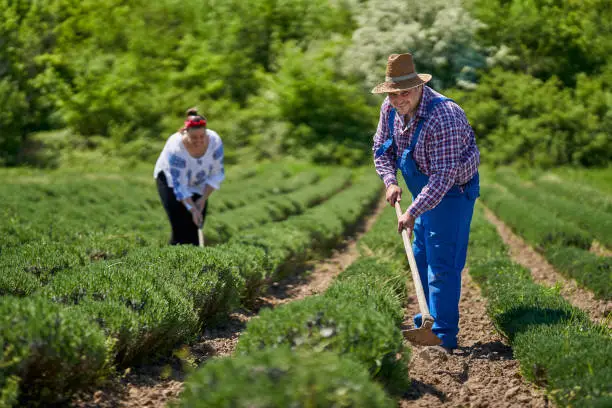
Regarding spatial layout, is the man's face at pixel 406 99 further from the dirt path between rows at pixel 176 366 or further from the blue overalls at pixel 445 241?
the dirt path between rows at pixel 176 366

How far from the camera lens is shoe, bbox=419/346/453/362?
4.69 m

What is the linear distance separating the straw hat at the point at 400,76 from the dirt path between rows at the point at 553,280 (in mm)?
2409

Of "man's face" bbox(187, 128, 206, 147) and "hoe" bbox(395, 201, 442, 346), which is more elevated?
"man's face" bbox(187, 128, 206, 147)

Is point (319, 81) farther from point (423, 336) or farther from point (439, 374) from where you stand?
point (439, 374)

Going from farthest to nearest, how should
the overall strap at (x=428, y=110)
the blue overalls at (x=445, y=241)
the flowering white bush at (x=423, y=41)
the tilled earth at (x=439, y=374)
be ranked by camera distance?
the flowering white bush at (x=423, y=41), the blue overalls at (x=445, y=241), the overall strap at (x=428, y=110), the tilled earth at (x=439, y=374)

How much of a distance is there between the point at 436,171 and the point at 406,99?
566mm

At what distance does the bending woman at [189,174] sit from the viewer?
693 cm

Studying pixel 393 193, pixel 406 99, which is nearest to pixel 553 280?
pixel 393 193

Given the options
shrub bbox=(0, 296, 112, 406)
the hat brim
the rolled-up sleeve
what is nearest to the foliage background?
the rolled-up sleeve

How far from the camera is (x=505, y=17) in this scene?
32531mm

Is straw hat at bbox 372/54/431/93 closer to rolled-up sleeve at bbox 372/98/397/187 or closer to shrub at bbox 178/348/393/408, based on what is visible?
rolled-up sleeve at bbox 372/98/397/187

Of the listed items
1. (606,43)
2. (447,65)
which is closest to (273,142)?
(447,65)

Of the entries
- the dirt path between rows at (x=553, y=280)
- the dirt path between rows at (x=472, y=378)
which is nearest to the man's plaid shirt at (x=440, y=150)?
the dirt path between rows at (x=472, y=378)

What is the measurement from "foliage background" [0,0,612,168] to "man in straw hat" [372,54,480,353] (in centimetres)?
2281
